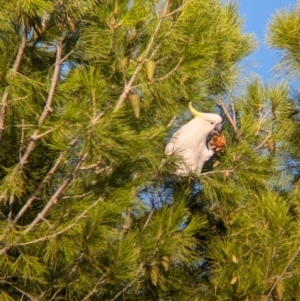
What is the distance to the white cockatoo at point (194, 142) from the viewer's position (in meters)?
3.23

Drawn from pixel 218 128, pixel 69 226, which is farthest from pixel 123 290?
pixel 218 128

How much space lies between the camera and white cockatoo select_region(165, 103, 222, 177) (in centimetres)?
323

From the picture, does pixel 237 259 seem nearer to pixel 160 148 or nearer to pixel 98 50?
pixel 160 148

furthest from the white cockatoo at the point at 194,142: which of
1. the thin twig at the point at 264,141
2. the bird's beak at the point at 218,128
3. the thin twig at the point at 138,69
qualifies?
the thin twig at the point at 138,69

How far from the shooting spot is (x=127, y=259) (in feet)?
9.11

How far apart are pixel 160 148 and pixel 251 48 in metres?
1.05

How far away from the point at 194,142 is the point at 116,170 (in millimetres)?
452

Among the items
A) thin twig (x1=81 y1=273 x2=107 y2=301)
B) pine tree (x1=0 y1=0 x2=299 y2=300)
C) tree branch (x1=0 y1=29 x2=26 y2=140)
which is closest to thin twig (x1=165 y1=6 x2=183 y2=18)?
pine tree (x1=0 y1=0 x2=299 y2=300)

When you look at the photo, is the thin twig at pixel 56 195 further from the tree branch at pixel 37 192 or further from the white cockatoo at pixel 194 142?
the white cockatoo at pixel 194 142

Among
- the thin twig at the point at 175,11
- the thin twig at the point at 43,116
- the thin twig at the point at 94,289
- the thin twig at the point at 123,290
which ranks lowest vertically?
the thin twig at the point at 123,290

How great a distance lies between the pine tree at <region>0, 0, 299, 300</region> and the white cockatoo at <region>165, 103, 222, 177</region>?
5cm

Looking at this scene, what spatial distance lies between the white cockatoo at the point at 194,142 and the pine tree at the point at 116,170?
0.16 feet

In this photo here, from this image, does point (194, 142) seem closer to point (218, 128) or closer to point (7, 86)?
point (218, 128)

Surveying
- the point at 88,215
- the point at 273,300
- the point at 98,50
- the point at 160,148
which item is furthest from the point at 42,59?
the point at 273,300
